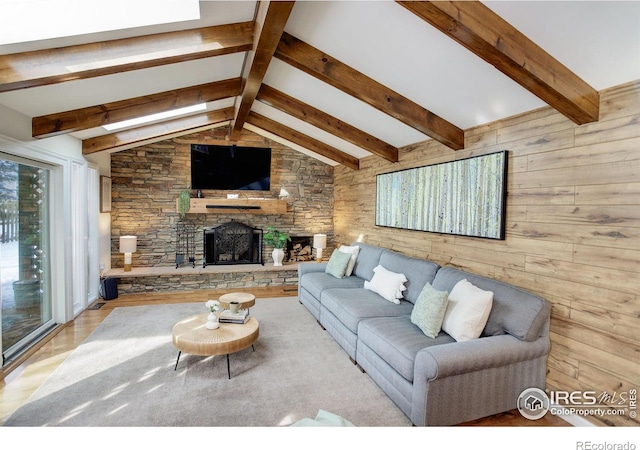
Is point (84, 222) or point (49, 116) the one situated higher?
point (49, 116)

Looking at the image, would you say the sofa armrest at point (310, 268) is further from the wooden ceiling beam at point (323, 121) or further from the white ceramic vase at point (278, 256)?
the wooden ceiling beam at point (323, 121)

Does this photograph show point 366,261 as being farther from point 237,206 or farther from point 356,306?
point 237,206

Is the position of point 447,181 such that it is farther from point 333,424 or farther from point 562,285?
point 333,424

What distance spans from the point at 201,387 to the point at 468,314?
2.26 meters

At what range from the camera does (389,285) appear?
149 inches

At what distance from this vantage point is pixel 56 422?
2.34 m

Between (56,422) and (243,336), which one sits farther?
(243,336)

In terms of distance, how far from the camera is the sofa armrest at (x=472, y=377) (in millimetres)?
2205

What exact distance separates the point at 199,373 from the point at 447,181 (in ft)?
10.5

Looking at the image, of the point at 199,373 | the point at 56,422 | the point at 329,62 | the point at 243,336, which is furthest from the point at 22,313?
the point at 329,62

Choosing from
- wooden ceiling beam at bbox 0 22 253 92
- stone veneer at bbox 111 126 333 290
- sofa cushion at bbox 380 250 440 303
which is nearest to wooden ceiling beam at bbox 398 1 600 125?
wooden ceiling beam at bbox 0 22 253 92

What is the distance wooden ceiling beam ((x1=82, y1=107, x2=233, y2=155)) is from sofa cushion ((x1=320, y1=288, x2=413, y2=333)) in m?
3.40

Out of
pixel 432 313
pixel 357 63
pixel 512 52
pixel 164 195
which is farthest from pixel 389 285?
pixel 164 195

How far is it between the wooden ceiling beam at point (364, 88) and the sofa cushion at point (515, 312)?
1629mm
